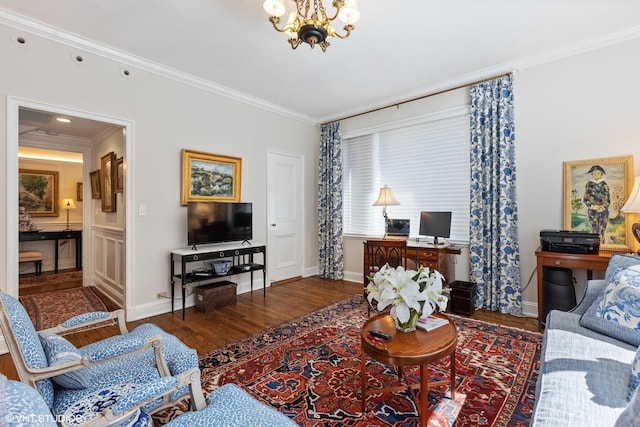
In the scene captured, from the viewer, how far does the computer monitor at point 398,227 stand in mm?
4352

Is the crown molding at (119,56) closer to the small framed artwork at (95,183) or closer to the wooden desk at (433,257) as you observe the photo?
the small framed artwork at (95,183)

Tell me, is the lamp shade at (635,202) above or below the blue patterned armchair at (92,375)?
above

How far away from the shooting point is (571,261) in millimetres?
2867

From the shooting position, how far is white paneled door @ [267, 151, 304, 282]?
4973mm

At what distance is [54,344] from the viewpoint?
4.80 feet

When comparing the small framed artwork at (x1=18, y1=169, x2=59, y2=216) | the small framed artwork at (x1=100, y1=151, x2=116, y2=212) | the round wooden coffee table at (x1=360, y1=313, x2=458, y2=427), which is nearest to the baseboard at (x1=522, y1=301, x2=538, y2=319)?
the round wooden coffee table at (x1=360, y1=313, x2=458, y2=427)

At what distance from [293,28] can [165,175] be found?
7.71ft

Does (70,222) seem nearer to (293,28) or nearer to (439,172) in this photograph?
(293,28)

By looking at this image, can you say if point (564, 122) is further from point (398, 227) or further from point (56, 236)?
point (56, 236)

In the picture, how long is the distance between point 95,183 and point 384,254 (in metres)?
4.71

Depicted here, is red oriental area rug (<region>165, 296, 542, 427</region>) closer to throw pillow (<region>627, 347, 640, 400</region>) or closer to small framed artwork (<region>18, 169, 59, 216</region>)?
throw pillow (<region>627, 347, 640, 400</region>)

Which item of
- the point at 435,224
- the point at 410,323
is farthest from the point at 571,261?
the point at 410,323

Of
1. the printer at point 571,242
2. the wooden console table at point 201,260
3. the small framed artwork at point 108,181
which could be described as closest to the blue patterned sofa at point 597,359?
the printer at point 571,242

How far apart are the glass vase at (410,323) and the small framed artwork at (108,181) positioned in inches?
164
